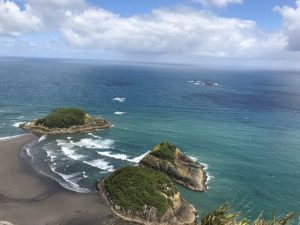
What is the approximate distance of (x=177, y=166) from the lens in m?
75.2

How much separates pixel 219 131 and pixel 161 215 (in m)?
58.8

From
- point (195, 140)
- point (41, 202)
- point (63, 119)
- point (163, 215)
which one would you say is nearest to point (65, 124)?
point (63, 119)

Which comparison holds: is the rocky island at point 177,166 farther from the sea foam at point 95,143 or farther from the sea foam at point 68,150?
the sea foam at point 95,143

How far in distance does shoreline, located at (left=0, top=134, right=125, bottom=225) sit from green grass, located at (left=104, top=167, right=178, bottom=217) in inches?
129

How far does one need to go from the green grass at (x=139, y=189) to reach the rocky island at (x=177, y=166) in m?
8.39

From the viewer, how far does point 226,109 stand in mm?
147375

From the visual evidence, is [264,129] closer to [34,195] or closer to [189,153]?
[189,153]

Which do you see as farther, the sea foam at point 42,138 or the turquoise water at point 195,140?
the sea foam at point 42,138

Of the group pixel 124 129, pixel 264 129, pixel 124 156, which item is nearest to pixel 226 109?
pixel 264 129

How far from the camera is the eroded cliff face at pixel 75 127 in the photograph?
105812mm

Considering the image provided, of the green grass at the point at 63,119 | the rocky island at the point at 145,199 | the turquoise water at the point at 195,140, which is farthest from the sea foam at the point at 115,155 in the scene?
the green grass at the point at 63,119

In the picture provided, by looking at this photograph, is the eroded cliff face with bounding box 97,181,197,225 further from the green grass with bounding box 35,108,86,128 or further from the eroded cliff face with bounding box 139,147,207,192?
the green grass with bounding box 35,108,86,128

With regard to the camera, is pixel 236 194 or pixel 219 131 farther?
pixel 219 131

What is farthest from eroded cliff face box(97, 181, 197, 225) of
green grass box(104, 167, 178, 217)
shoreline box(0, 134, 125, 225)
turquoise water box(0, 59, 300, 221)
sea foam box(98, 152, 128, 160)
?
sea foam box(98, 152, 128, 160)
